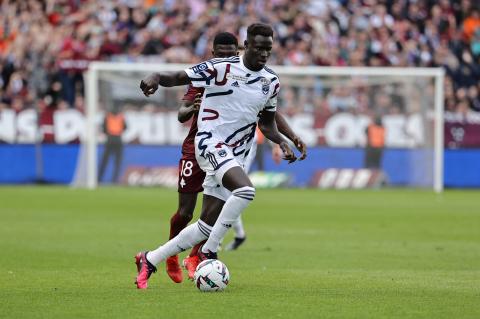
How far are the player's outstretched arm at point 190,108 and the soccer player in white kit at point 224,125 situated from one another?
0.54 m

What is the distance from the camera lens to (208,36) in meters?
32.4

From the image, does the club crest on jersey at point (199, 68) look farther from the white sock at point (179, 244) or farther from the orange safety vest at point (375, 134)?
the orange safety vest at point (375, 134)

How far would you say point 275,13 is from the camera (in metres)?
34.1

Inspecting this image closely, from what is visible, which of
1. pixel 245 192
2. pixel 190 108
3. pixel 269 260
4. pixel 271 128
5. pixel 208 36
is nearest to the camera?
pixel 245 192

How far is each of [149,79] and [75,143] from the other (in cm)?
2116

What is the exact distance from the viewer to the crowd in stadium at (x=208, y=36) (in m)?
31.1

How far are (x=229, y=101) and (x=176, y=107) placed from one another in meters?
19.9

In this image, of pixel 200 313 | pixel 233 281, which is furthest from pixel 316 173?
pixel 200 313

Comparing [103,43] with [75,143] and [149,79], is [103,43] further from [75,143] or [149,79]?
[149,79]

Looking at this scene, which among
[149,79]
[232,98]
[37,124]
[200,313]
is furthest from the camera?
[37,124]

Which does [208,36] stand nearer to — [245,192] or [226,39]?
[226,39]

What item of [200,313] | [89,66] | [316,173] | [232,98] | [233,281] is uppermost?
[232,98]

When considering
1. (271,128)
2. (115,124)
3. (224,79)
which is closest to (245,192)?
(224,79)

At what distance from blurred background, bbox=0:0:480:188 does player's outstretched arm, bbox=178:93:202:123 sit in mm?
17685
